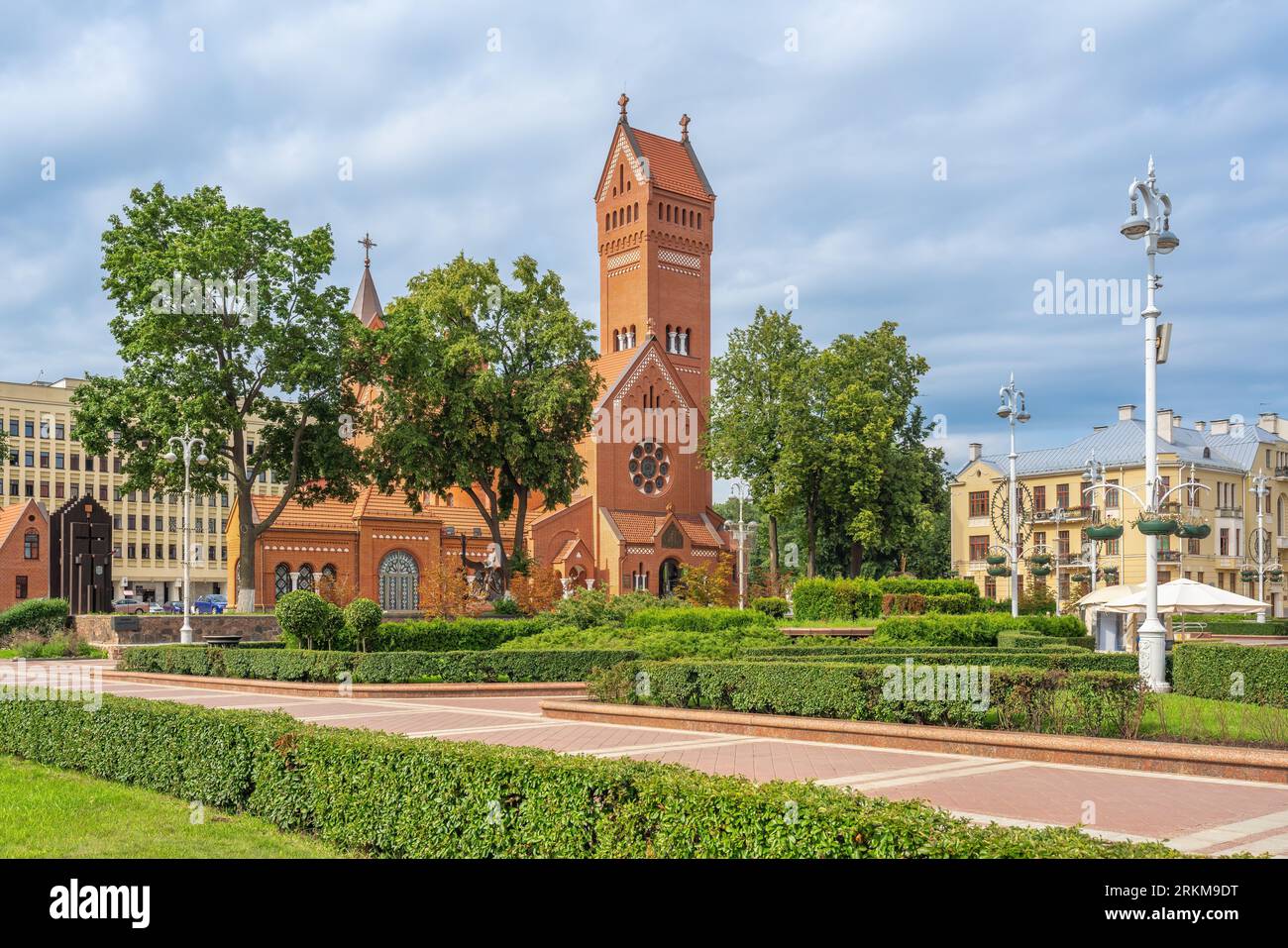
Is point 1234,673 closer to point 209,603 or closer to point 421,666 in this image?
point 421,666

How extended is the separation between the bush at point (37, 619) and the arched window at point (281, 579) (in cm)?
1154

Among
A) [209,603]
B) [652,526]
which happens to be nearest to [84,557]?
[652,526]

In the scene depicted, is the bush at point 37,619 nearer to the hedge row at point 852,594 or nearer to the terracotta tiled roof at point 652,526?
the hedge row at point 852,594

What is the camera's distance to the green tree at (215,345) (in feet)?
108

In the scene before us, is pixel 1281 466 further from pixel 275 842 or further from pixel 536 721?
pixel 275 842

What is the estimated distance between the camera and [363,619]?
23.8m

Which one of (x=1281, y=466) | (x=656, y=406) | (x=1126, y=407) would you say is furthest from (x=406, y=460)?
(x=1281, y=466)

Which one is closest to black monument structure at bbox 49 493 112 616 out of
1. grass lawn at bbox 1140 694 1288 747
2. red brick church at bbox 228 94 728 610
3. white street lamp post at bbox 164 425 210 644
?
red brick church at bbox 228 94 728 610

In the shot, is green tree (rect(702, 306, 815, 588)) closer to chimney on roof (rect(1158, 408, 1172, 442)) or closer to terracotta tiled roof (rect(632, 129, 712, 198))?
terracotta tiled roof (rect(632, 129, 712, 198))

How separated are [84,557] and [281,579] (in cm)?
876

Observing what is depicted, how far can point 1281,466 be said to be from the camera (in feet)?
217

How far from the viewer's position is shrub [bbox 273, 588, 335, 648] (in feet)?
77.1

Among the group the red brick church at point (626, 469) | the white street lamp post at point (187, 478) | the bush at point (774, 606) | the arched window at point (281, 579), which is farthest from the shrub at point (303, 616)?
the arched window at point (281, 579)
